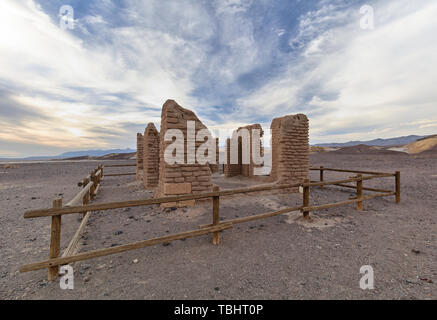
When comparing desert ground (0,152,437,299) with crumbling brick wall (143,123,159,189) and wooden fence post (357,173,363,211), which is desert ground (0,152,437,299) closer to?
wooden fence post (357,173,363,211)

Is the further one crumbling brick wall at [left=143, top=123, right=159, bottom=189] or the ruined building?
crumbling brick wall at [left=143, top=123, right=159, bottom=189]

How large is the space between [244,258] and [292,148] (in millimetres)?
5851

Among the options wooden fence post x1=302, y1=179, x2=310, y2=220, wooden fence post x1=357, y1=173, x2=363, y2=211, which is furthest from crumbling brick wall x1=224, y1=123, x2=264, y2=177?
wooden fence post x1=302, y1=179, x2=310, y2=220

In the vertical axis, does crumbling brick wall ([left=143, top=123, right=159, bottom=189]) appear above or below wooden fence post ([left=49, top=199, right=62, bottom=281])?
above

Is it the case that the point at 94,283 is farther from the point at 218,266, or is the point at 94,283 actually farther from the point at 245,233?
the point at 245,233

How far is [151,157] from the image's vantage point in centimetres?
1023

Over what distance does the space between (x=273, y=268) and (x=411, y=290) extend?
1.84 m

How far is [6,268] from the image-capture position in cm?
312

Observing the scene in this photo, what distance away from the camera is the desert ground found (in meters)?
2.51

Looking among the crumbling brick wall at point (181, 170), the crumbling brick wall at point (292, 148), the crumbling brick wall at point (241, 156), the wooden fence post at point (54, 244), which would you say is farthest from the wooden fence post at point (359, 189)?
the wooden fence post at point (54, 244)

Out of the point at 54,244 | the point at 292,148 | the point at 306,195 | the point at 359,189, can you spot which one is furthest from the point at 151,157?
the point at 359,189

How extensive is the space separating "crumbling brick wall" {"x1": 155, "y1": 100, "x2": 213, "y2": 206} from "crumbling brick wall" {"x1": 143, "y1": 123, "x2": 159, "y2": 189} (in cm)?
409
